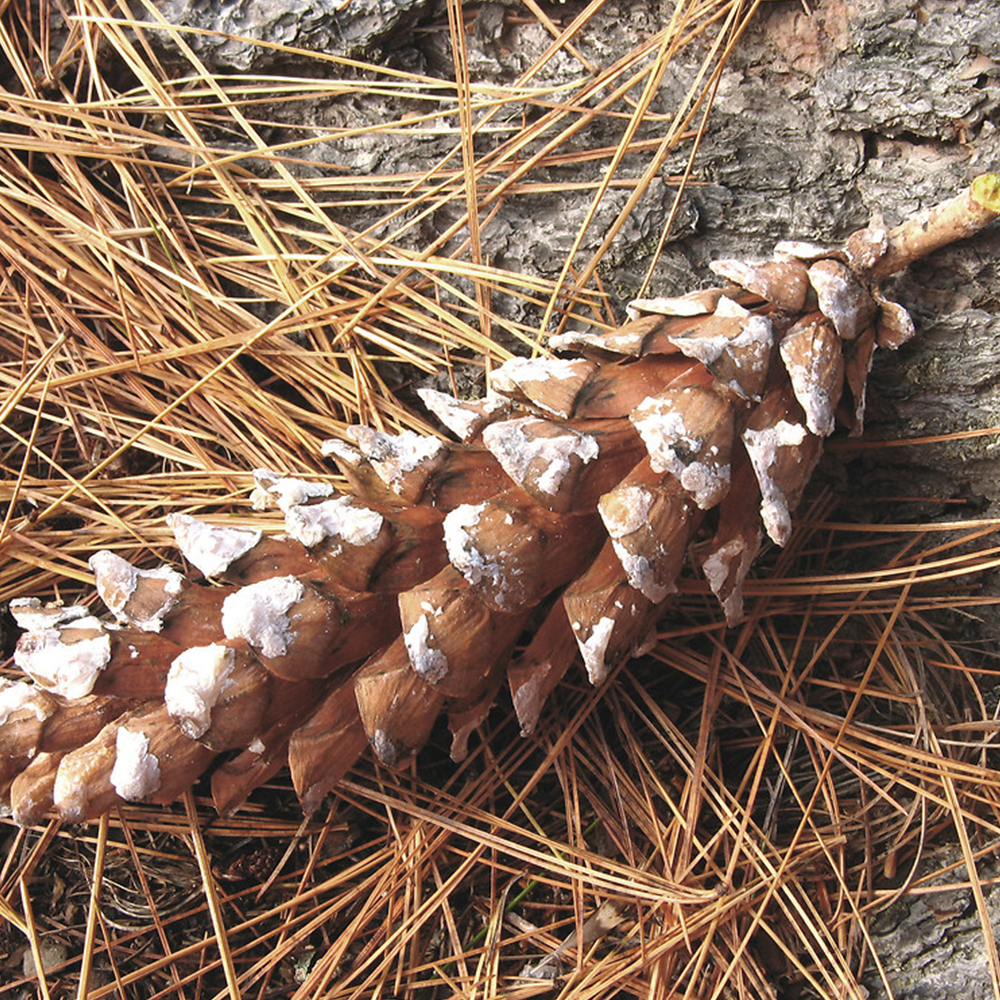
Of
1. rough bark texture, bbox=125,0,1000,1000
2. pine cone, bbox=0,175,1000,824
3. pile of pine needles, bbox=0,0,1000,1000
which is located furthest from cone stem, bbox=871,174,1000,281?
pile of pine needles, bbox=0,0,1000,1000

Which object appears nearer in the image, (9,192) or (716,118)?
(716,118)

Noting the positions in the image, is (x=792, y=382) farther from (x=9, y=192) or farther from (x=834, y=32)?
(x=9, y=192)

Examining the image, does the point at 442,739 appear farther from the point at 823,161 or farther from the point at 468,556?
the point at 823,161

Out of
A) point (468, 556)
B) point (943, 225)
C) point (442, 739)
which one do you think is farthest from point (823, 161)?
point (442, 739)

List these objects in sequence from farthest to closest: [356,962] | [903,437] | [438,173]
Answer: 1. [438,173]
2. [903,437]
3. [356,962]

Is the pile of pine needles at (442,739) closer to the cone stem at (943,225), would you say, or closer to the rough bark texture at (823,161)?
the rough bark texture at (823,161)

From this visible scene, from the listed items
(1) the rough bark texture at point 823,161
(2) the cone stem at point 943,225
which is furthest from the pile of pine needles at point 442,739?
(2) the cone stem at point 943,225

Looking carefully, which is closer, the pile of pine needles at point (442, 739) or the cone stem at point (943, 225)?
the cone stem at point (943, 225)

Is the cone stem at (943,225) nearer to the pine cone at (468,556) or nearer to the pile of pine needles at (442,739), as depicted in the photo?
the pine cone at (468,556)

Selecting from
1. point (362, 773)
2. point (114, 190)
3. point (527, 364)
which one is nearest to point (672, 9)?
point (527, 364)
